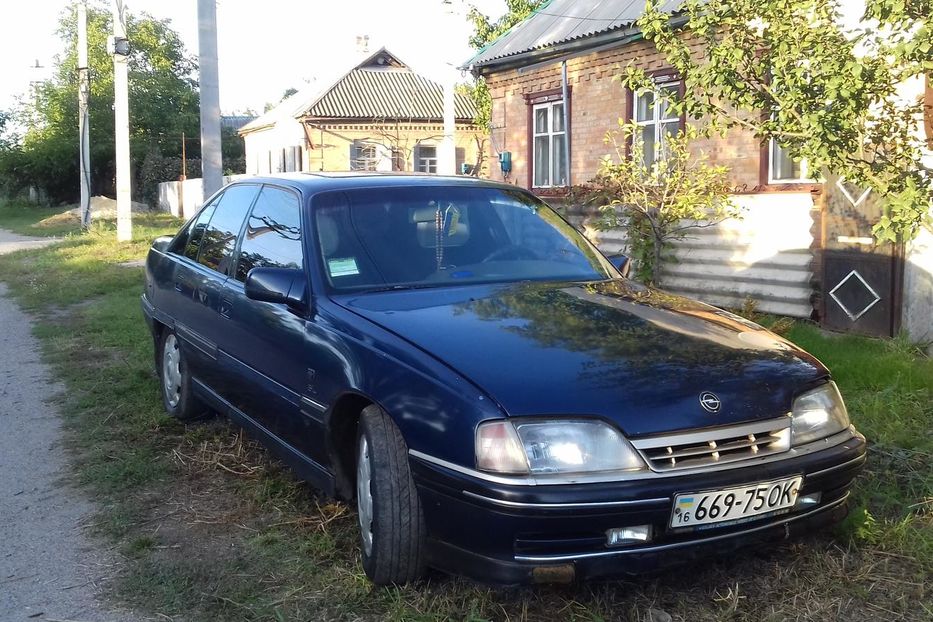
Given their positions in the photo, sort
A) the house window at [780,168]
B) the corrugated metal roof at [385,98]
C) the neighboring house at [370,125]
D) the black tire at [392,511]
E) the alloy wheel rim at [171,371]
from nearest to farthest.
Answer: the black tire at [392,511] < the alloy wheel rim at [171,371] < the house window at [780,168] < the neighboring house at [370,125] < the corrugated metal roof at [385,98]

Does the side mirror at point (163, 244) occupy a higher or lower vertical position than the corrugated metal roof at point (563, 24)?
lower

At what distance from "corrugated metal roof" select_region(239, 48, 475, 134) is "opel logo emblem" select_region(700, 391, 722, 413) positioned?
33.0 metres

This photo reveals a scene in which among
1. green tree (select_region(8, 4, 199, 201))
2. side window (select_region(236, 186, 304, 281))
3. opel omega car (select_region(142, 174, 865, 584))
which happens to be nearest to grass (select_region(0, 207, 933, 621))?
opel omega car (select_region(142, 174, 865, 584))

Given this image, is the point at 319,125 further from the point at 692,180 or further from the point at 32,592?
the point at 32,592

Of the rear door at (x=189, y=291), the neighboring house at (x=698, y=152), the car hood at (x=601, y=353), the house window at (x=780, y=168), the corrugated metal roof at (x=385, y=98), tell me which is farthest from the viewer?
the corrugated metal roof at (x=385, y=98)

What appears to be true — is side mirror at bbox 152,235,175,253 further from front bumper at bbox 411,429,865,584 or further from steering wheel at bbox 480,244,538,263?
front bumper at bbox 411,429,865,584

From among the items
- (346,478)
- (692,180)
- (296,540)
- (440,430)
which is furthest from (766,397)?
(692,180)

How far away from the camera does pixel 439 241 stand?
4461 millimetres

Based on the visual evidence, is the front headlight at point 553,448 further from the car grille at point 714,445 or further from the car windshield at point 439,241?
the car windshield at point 439,241

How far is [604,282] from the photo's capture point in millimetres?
4500

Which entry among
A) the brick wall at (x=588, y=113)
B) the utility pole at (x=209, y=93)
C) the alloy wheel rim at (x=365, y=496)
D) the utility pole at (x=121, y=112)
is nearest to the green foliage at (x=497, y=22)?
the brick wall at (x=588, y=113)

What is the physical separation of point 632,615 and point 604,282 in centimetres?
167

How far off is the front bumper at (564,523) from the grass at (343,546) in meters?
0.30

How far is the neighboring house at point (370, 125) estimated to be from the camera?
116 feet
